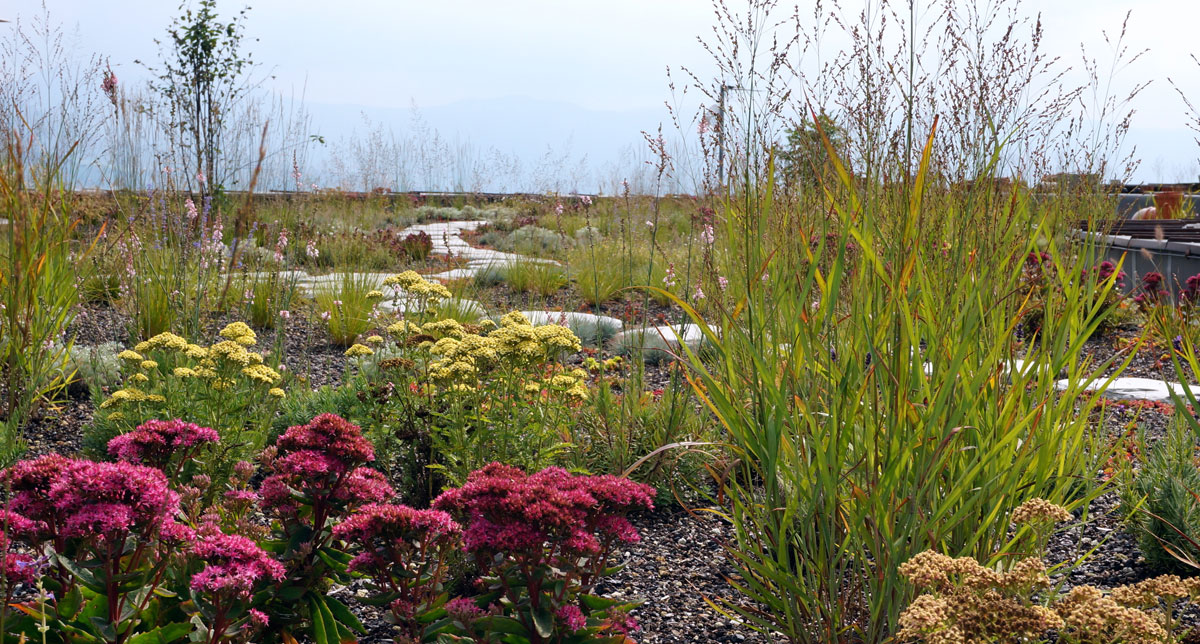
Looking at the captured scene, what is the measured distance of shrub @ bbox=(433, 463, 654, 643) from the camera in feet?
4.96

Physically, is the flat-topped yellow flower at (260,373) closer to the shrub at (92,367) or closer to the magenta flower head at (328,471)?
the magenta flower head at (328,471)

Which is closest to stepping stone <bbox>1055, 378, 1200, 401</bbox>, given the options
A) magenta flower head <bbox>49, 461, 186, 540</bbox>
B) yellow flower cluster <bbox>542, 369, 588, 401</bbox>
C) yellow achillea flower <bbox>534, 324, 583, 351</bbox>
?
yellow flower cluster <bbox>542, 369, 588, 401</bbox>

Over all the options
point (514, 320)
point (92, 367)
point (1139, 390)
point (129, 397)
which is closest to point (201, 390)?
point (129, 397)

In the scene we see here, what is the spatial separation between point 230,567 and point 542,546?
538mm

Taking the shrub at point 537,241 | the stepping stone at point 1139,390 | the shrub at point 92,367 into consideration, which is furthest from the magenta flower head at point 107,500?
the shrub at point 537,241

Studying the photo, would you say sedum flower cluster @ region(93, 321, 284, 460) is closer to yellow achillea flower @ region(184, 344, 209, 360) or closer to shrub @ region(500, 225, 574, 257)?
yellow achillea flower @ region(184, 344, 209, 360)

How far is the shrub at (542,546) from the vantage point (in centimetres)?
151

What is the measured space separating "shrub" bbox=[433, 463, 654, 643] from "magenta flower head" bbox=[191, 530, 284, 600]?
13.0 inches

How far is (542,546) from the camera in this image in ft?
5.03

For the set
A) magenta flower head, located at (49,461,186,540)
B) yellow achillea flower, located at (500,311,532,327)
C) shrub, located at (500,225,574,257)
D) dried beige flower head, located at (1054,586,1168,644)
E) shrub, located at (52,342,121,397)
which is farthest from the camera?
shrub, located at (500,225,574,257)

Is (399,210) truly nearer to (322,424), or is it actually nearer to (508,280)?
(508,280)

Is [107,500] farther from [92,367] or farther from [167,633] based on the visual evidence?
[92,367]

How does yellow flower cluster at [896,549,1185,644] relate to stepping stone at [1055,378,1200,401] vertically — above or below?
above

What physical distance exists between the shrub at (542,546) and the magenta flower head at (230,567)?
330 mm
